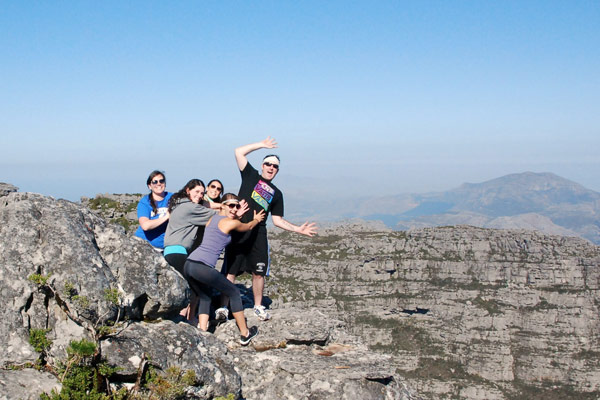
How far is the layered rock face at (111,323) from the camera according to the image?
322 inches

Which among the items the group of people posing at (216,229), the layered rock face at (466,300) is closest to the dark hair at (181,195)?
the group of people posing at (216,229)

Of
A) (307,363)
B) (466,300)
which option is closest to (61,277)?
(307,363)

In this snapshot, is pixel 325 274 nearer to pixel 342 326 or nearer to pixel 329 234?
pixel 329 234

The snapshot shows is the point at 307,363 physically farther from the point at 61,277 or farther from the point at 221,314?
the point at 61,277

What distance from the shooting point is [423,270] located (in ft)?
408

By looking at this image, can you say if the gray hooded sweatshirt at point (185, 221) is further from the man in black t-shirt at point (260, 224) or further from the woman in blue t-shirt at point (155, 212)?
the man in black t-shirt at point (260, 224)

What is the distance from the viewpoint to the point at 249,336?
37.7ft

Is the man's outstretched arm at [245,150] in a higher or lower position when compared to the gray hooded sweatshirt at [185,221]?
higher

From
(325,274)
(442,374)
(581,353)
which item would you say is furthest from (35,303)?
(581,353)

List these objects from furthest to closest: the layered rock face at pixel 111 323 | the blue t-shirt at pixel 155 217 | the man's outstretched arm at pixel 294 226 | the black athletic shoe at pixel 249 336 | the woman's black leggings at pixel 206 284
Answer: the man's outstretched arm at pixel 294 226 → the blue t-shirt at pixel 155 217 → the black athletic shoe at pixel 249 336 → the woman's black leggings at pixel 206 284 → the layered rock face at pixel 111 323

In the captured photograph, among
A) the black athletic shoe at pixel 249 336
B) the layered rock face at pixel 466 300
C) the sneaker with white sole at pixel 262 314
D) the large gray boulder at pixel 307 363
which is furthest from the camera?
the layered rock face at pixel 466 300

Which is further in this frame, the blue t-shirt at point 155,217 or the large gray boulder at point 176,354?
the blue t-shirt at point 155,217

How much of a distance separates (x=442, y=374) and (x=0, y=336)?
98.9 meters

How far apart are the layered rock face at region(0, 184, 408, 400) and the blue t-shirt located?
77.2 inches
